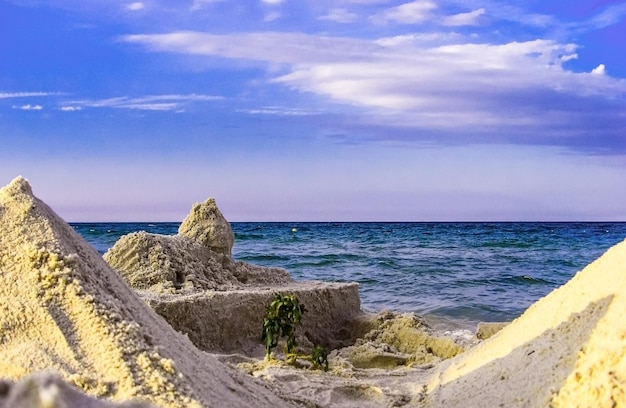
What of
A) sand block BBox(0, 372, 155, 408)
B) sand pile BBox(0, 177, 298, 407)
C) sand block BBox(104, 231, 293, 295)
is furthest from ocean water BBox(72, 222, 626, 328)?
sand block BBox(0, 372, 155, 408)

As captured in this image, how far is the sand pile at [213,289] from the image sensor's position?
5.91m

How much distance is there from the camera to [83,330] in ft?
8.76

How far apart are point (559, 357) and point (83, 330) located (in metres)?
1.99

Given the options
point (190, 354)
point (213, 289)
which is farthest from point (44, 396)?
point (213, 289)

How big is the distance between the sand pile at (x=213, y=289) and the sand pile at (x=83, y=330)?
8.59 feet

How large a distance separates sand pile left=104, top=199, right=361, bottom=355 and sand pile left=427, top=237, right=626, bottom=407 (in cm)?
243

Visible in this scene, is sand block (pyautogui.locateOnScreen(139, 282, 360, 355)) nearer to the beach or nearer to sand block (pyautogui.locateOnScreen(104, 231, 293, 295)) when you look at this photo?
sand block (pyautogui.locateOnScreen(104, 231, 293, 295))

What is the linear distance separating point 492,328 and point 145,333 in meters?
4.77

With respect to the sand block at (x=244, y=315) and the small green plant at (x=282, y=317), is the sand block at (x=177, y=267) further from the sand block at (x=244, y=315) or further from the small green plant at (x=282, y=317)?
the small green plant at (x=282, y=317)

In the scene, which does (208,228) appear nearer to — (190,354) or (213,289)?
(213,289)

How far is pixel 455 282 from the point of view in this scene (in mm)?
11641

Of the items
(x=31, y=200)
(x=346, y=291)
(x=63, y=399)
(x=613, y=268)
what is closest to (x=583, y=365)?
(x=613, y=268)

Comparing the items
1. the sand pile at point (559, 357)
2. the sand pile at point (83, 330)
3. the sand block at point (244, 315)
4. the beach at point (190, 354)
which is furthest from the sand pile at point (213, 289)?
the sand pile at point (83, 330)

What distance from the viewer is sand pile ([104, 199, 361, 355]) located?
5.91m
